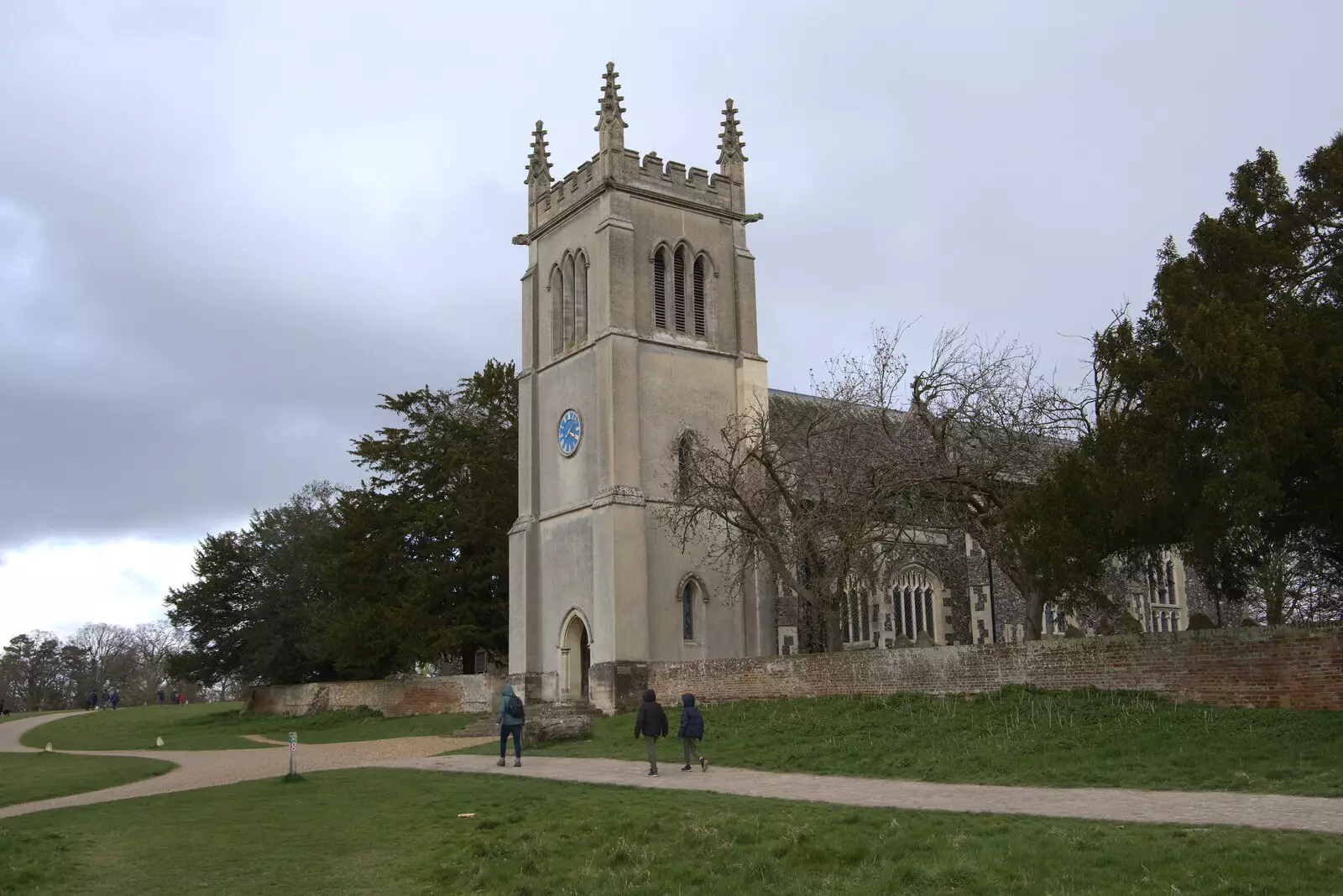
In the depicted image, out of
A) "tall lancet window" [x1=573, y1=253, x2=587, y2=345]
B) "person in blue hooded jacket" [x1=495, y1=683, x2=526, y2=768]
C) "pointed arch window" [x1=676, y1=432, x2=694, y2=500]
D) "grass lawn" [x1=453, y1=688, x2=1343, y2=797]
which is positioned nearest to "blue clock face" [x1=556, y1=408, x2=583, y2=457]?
"tall lancet window" [x1=573, y1=253, x2=587, y2=345]

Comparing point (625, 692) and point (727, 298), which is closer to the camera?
point (625, 692)

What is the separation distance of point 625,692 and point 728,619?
15.5 ft

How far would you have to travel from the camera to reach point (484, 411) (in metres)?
47.8

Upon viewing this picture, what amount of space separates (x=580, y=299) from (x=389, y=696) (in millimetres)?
14355

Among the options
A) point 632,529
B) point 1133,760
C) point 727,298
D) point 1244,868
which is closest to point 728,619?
point 632,529

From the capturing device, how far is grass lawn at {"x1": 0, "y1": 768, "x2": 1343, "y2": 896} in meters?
9.45

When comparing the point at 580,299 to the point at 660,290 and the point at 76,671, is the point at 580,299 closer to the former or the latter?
the point at 660,290

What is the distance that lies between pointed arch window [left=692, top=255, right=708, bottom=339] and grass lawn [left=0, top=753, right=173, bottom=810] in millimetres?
19175

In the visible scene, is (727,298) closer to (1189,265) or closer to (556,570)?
(556,570)

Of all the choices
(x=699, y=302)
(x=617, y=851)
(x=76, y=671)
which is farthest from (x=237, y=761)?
(x=76, y=671)

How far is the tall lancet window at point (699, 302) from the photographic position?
122 ft

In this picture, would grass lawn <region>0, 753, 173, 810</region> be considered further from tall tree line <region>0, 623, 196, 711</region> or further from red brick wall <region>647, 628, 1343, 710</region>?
tall tree line <region>0, 623, 196, 711</region>

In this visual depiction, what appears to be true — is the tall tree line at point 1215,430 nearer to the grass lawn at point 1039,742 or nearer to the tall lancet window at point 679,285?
the grass lawn at point 1039,742

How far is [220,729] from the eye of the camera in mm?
41781
